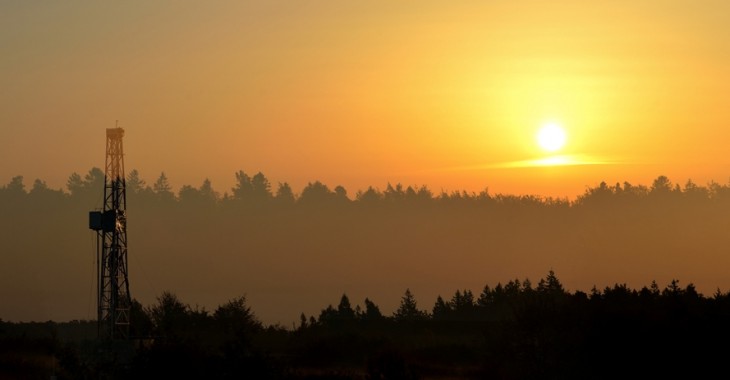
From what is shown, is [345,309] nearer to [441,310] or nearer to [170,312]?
[441,310]

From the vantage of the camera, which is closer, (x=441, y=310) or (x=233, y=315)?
(x=233, y=315)

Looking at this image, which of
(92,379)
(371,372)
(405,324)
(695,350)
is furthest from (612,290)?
(92,379)

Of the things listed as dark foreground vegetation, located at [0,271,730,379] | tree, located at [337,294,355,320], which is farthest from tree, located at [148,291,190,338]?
tree, located at [337,294,355,320]

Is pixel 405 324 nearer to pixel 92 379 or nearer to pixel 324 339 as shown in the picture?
pixel 324 339

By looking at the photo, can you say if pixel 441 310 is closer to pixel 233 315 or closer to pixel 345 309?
pixel 345 309

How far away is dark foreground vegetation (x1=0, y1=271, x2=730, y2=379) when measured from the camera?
52594mm

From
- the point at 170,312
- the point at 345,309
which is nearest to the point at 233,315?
the point at 170,312

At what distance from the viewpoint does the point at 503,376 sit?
65625 millimetres

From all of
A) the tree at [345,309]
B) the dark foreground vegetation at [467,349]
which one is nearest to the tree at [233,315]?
the dark foreground vegetation at [467,349]

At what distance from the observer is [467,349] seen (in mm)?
83125

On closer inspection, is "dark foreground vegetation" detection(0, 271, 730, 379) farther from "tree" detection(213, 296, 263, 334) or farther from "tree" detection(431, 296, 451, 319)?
"tree" detection(431, 296, 451, 319)

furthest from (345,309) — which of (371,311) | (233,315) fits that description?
(233,315)

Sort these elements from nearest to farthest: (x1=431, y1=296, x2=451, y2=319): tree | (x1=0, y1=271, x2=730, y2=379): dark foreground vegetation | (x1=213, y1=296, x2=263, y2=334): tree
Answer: (x1=0, y1=271, x2=730, y2=379): dark foreground vegetation < (x1=213, y1=296, x2=263, y2=334): tree < (x1=431, y1=296, x2=451, y2=319): tree

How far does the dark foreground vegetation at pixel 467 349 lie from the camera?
52594 mm
